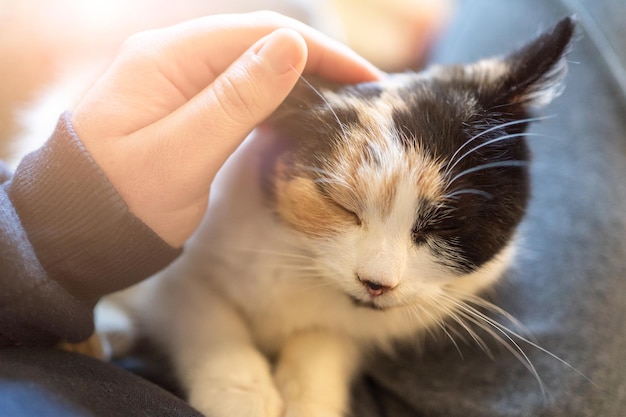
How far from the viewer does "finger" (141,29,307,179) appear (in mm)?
730

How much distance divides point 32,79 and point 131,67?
1.88 ft

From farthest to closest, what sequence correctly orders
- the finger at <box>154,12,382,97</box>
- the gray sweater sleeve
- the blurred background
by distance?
1. the blurred background
2. the finger at <box>154,12,382,97</box>
3. the gray sweater sleeve

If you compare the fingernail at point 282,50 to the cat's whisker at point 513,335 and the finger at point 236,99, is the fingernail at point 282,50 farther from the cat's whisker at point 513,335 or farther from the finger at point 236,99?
the cat's whisker at point 513,335

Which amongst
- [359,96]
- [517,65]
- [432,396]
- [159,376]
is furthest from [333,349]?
[517,65]

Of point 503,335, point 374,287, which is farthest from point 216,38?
point 503,335

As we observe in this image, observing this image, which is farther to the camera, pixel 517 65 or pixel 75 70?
pixel 75 70

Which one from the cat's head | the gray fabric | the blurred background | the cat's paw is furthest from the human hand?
the gray fabric

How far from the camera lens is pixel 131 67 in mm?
771

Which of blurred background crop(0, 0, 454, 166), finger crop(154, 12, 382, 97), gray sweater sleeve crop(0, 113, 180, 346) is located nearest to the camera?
gray sweater sleeve crop(0, 113, 180, 346)

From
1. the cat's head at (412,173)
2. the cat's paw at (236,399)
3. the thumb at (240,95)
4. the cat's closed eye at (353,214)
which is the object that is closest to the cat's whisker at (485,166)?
the cat's head at (412,173)

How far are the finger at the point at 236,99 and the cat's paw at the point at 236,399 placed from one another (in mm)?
371

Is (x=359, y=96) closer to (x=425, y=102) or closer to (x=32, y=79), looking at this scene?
Result: (x=425, y=102)

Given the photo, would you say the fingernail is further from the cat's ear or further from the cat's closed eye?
the cat's ear

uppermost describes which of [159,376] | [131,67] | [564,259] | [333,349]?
[131,67]
